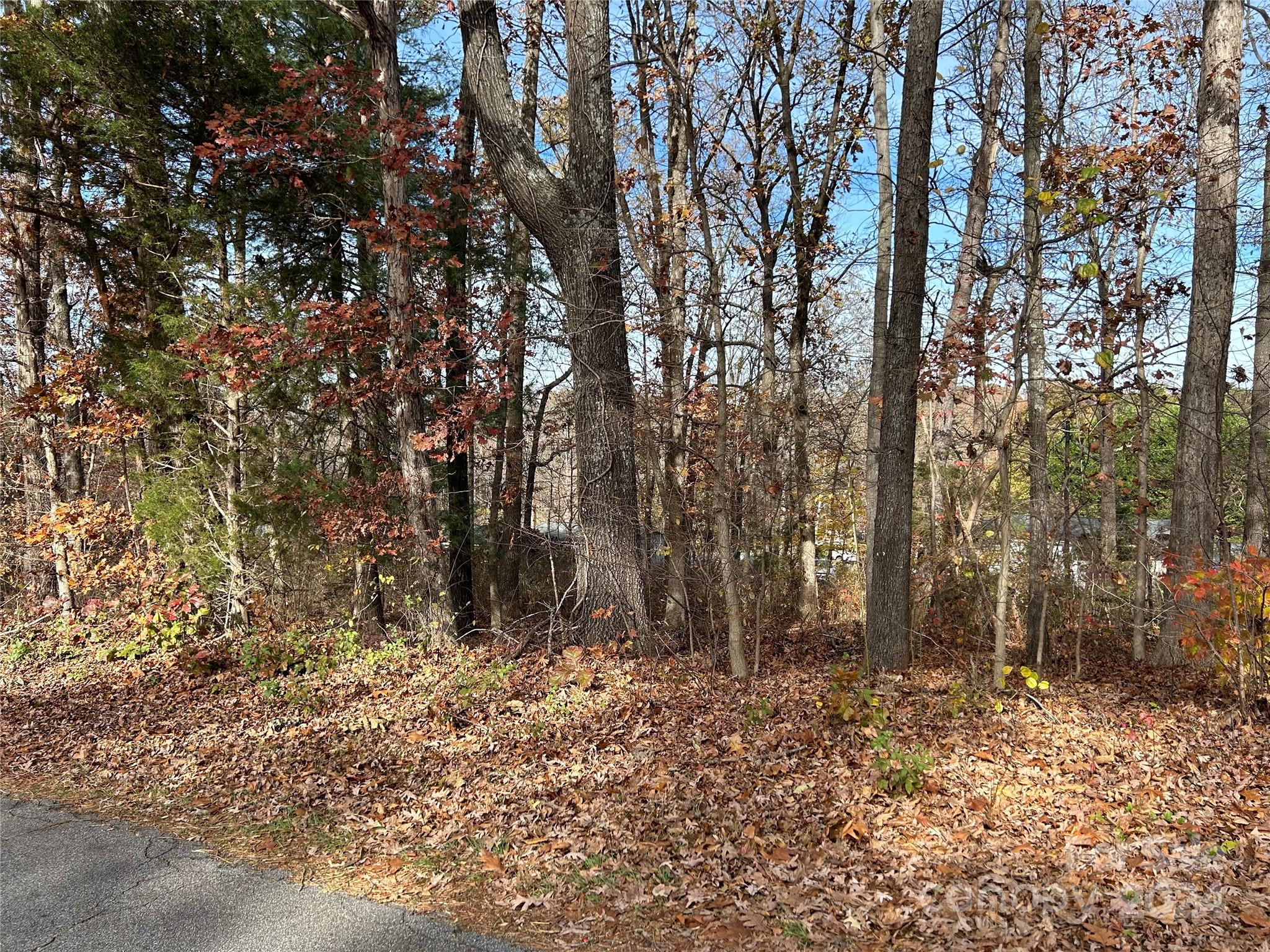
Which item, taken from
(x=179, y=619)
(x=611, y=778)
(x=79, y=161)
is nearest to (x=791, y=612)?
(x=611, y=778)

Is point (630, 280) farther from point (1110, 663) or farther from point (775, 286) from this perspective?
point (1110, 663)

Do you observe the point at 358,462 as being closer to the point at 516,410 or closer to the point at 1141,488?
the point at 516,410

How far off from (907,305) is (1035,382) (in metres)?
2.06

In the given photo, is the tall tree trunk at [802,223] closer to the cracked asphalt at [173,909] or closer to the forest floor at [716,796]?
the forest floor at [716,796]

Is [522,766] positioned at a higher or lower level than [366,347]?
lower

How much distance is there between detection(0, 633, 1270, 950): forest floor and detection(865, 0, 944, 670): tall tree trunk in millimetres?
1467

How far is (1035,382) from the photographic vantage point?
8125mm

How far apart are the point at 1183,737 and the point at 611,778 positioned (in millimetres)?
4362

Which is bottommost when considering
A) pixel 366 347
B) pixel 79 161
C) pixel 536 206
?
pixel 366 347

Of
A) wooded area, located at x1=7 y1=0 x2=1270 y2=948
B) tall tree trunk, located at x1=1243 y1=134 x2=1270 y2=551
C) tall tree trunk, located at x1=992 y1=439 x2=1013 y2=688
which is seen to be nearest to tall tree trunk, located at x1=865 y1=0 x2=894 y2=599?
wooded area, located at x1=7 y1=0 x2=1270 y2=948

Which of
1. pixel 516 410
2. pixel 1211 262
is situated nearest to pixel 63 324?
pixel 516 410

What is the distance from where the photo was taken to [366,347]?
929 centimetres

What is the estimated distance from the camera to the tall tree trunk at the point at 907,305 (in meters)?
7.10

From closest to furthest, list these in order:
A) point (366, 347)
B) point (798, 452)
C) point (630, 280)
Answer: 1. point (630, 280)
2. point (366, 347)
3. point (798, 452)
